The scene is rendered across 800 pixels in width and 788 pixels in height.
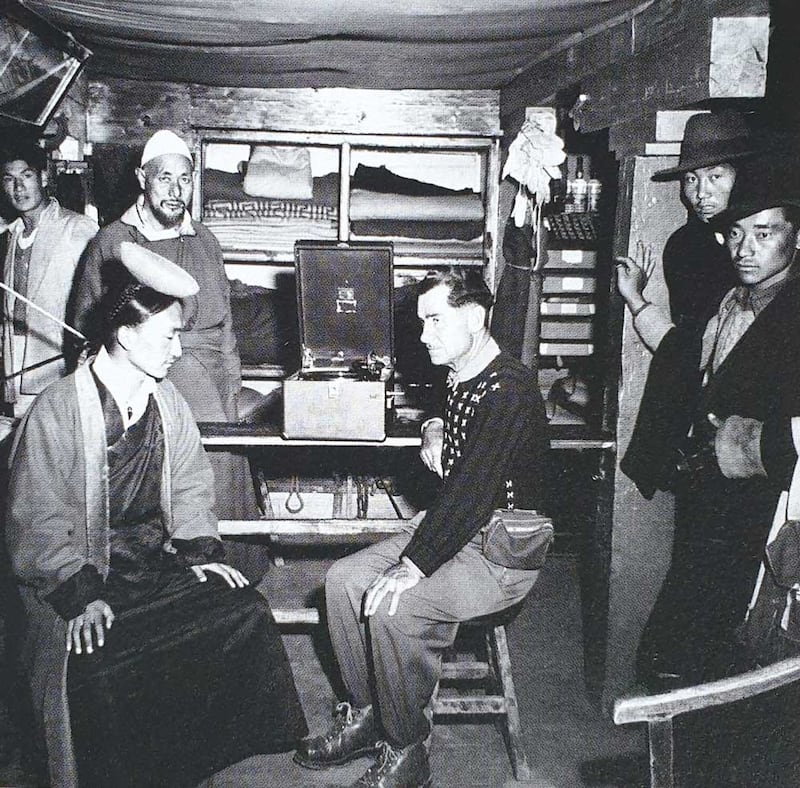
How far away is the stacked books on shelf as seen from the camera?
17.9 feet

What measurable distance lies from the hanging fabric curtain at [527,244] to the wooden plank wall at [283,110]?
0.95 meters

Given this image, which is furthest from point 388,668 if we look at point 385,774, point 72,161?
point 72,161

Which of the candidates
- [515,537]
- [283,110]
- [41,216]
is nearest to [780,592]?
[515,537]

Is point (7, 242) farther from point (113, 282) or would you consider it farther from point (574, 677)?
point (574, 677)

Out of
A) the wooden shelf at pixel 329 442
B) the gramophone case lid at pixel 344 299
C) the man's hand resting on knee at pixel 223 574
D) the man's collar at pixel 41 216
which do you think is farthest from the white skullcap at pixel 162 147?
the man's hand resting on knee at pixel 223 574

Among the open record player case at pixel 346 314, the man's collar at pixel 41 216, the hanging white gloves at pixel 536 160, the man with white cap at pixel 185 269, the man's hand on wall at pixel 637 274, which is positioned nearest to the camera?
the man's hand on wall at pixel 637 274

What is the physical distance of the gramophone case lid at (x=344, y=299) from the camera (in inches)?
139

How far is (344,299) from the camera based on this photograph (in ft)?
11.7

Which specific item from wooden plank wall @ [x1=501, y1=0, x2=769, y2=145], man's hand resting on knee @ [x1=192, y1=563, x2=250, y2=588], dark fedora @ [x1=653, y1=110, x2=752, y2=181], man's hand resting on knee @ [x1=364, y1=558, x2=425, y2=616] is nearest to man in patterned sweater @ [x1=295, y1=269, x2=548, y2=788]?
man's hand resting on knee @ [x1=364, y1=558, x2=425, y2=616]

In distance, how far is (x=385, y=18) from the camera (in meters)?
3.34

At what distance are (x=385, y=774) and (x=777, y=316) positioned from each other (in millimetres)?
2088

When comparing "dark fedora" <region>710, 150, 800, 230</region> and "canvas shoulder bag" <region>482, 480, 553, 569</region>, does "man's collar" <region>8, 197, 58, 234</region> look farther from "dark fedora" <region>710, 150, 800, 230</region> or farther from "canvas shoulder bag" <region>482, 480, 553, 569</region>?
"dark fedora" <region>710, 150, 800, 230</region>

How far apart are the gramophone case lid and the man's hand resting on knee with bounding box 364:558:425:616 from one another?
3.71 feet

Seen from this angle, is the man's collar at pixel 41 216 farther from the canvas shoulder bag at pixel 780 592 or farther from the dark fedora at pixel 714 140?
the canvas shoulder bag at pixel 780 592
